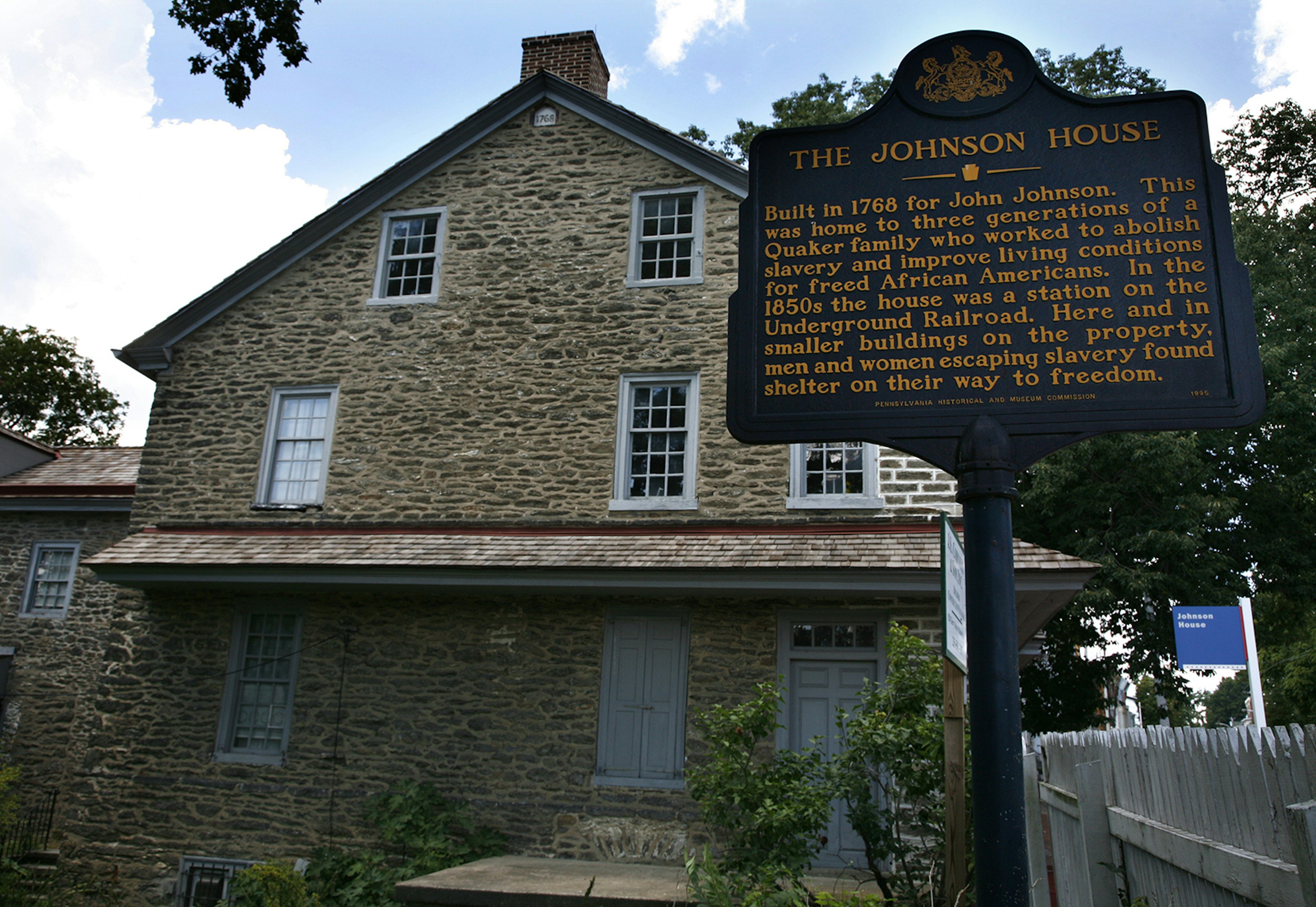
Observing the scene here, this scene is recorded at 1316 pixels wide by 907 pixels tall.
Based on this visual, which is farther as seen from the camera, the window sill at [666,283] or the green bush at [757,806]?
the window sill at [666,283]

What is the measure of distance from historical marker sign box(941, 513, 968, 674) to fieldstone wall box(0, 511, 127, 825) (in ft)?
52.8

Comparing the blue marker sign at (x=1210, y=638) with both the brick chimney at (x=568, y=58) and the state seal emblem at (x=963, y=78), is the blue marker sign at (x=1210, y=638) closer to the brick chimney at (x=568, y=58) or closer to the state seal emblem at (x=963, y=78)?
the state seal emblem at (x=963, y=78)

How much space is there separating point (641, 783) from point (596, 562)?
8.55 feet

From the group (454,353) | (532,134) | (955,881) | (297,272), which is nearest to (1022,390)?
(955,881)

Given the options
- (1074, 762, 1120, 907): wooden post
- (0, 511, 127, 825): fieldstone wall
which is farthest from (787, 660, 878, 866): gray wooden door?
→ (0, 511, 127, 825): fieldstone wall

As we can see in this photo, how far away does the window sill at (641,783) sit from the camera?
1074 centimetres

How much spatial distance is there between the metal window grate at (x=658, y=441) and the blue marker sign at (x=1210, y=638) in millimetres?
6632

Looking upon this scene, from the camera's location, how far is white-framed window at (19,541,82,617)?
54.8 ft

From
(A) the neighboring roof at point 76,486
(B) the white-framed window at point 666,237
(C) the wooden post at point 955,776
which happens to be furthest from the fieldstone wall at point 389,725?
(C) the wooden post at point 955,776

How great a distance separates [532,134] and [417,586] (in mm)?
7022

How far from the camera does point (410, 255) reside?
14.0 metres

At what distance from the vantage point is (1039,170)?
3807 millimetres

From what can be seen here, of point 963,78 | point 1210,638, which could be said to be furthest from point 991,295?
point 1210,638

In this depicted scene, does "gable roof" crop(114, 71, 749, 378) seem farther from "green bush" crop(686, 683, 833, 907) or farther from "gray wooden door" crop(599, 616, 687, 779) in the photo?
"green bush" crop(686, 683, 833, 907)
